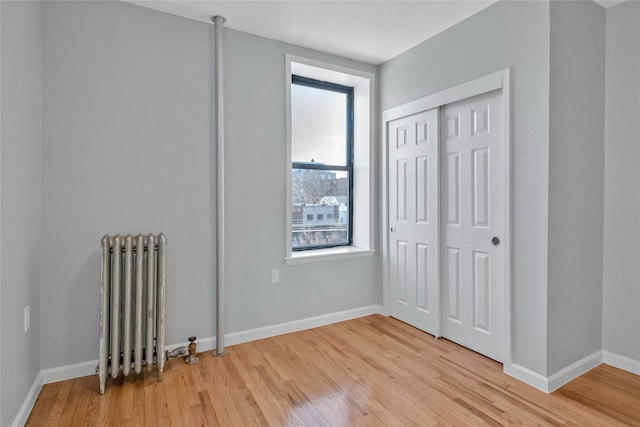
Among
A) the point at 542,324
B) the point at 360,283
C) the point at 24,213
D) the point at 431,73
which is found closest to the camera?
the point at 24,213

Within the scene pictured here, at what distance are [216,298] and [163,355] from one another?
0.55 meters

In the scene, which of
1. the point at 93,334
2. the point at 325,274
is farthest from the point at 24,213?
the point at 325,274

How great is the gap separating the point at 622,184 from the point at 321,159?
2.43 meters

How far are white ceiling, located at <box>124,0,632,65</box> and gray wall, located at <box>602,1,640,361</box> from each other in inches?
10.1

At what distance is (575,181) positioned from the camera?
2281mm

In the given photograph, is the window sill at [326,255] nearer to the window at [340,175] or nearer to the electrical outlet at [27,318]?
the window at [340,175]

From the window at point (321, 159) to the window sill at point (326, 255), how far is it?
0.12 metres

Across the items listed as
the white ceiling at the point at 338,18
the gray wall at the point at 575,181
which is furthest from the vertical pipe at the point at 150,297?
the gray wall at the point at 575,181

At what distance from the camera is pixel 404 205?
3.25 m

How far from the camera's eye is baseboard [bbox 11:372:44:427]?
5.67 feet

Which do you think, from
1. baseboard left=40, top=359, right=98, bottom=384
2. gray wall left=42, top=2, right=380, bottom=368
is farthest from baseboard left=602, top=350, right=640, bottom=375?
baseboard left=40, top=359, right=98, bottom=384

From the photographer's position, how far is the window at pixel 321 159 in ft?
11.1

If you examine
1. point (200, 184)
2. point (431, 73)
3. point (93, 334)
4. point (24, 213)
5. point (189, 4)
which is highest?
point (189, 4)

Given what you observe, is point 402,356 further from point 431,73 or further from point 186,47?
point 186,47
